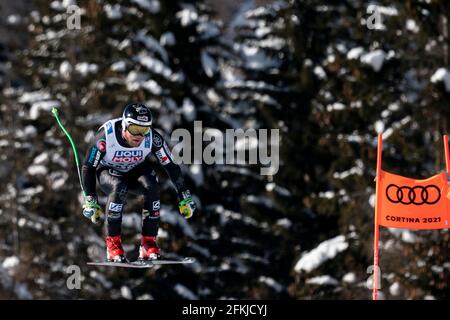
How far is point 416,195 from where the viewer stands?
17391 mm

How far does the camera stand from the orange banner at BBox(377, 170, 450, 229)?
57.1 feet

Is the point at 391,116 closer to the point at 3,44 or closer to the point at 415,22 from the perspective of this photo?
the point at 415,22

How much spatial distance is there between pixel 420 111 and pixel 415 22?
219 centimetres

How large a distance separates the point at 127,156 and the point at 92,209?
3.01 feet

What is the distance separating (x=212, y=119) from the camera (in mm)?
31297

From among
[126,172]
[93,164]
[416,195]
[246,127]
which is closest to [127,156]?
[126,172]

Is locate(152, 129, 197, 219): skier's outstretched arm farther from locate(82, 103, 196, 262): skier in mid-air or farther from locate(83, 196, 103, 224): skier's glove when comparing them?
locate(83, 196, 103, 224): skier's glove

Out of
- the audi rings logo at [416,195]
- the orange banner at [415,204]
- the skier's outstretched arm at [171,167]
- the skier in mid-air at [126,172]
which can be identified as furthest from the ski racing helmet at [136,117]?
the audi rings logo at [416,195]

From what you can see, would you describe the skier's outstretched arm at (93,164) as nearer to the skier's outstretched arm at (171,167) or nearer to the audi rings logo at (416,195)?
the skier's outstretched arm at (171,167)

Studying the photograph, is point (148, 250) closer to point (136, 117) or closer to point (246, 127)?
point (136, 117)

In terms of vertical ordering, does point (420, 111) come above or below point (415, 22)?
below

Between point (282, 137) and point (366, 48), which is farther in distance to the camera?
point (282, 137)

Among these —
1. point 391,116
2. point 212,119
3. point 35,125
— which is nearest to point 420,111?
point 391,116
